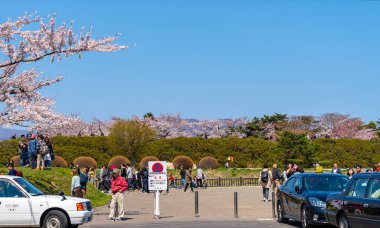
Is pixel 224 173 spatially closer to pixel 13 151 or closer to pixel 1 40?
pixel 13 151

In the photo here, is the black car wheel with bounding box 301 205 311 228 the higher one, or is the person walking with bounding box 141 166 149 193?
the person walking with bounding box 141 166 149 193

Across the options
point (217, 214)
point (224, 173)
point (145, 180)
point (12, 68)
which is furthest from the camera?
point (224, 173)

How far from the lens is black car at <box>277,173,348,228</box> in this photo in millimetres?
18000

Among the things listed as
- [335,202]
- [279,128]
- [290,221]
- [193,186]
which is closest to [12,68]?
[290,221]

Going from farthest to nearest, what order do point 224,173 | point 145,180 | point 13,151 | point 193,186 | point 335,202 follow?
point 13,151
point 224,173
point 193,186
point 145,180
point 335,202

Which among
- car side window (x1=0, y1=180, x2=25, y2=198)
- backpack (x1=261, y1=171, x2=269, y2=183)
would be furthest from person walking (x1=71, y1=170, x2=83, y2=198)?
car side window (x1=0, y1=180, x2=25, y2=198)

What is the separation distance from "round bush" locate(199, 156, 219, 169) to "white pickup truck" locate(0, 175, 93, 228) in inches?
2197

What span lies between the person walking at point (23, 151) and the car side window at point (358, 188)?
25.4 m

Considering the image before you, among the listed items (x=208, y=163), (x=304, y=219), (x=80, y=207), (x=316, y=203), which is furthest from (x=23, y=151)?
(x=208, y=163)

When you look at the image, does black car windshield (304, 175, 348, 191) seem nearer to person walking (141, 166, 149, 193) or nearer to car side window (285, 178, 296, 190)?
car side window (285, 178, 296, 190)

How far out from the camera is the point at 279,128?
383 ft

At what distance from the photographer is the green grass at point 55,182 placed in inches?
1173

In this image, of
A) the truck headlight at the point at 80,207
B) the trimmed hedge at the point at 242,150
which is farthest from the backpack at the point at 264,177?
the trimmed hedge at the point at 242,150

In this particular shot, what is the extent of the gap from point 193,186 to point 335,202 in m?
36.8
